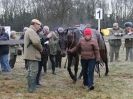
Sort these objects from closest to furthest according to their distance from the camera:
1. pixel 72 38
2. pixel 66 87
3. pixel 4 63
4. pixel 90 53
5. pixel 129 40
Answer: pixel 90 53 < pixel 66 87 < pixel 72 38 < pixel 4 63 < pixel 129 40

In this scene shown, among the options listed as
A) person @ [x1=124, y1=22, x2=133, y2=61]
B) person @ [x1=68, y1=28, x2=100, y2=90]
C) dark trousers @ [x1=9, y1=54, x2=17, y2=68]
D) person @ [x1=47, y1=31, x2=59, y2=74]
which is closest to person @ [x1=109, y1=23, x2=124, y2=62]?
person @ [x1=124, y1=22, x2=133, y2=61]

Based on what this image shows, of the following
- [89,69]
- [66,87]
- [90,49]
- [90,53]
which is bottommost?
[66,87]

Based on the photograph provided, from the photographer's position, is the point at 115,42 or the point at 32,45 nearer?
the point at 32,45

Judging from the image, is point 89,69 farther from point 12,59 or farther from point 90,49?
point 12,59

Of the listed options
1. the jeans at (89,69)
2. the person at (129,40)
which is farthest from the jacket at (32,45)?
the person at (129,40)

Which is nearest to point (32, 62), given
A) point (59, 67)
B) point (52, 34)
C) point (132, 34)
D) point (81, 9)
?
point (52, 34)

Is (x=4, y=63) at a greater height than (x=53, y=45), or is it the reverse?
(x=53, y=45)

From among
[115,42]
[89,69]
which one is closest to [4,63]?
[89,69]

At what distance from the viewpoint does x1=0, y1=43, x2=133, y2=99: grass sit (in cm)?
1046

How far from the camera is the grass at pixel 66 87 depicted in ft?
34.3

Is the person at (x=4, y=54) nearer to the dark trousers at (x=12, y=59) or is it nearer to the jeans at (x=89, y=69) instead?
the dark trousers at (x=12, y=59)

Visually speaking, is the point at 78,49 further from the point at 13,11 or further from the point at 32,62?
the point at 13,11

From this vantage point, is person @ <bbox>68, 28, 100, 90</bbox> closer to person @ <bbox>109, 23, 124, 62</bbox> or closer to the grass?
the grass

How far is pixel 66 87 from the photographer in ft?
38.7
